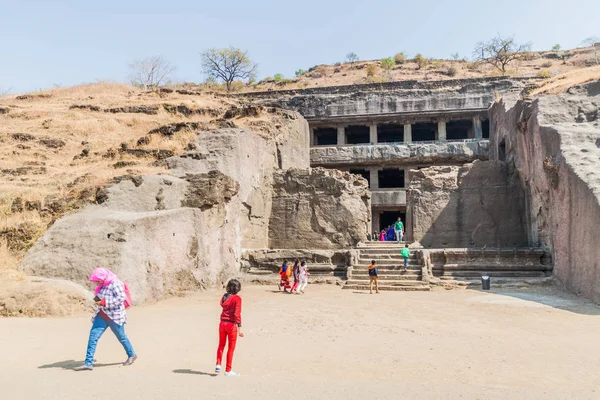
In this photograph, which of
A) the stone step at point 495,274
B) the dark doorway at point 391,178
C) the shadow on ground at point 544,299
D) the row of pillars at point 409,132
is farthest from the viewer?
the dark doorway at point 391,178

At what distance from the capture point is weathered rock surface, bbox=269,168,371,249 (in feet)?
46.5

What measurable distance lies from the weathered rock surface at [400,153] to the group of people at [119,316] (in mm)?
18940

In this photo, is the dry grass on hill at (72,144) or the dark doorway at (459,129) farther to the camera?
the dark doorway at (459,129)

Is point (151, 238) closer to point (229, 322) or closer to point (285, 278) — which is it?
point (285, 278)

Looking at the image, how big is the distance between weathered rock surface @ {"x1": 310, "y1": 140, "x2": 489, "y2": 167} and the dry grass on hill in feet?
19.7

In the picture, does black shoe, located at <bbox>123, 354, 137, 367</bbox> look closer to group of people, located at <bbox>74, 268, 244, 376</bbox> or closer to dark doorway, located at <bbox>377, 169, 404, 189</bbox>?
group of people, located at <bbox>74, 268, 244, 376</bbox>

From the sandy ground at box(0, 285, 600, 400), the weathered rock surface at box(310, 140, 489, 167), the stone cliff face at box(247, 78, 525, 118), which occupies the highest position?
the stone cliff face at box(247, 78, 525, 118)

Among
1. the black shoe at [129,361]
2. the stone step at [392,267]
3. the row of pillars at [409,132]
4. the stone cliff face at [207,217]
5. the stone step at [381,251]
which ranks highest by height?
the row of pillars at [409,132]

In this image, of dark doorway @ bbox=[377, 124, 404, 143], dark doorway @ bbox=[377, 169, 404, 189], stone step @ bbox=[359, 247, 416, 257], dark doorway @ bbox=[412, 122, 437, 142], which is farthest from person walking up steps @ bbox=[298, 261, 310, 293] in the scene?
dark doorway @ bbox=[412, 122, 437, 142]

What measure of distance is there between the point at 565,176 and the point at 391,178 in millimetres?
15994

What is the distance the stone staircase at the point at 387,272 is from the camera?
35.7 feet

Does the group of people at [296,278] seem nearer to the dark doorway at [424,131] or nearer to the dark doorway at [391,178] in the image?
the dark doorway at [391,178]

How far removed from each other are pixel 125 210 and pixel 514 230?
Answer: 1066 centimetres

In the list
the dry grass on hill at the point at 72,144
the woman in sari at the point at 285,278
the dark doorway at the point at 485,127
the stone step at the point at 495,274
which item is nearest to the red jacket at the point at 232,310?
the dry grass on hill at the point at 72,144
